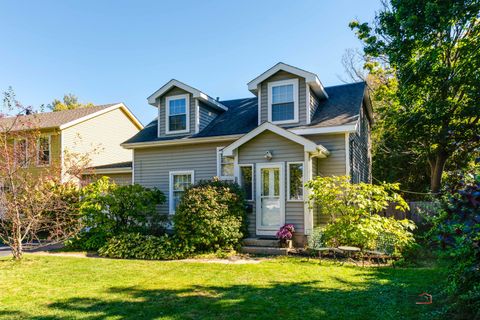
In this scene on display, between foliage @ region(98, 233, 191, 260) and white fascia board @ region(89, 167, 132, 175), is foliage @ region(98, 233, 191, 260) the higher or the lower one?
the lower one

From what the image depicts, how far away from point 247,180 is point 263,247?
7.44ft

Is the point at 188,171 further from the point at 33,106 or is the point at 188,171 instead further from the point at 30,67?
the point at 30,67

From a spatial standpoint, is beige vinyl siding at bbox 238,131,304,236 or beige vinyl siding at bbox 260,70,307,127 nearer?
beige vinyl siding at bbox 238,131,304,236

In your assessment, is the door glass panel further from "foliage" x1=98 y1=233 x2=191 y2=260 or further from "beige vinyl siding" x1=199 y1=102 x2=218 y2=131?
"beige vinyl siding" x1=199 y1=102 x2=218 y2=131

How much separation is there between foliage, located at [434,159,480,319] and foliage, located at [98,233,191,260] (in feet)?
21.4

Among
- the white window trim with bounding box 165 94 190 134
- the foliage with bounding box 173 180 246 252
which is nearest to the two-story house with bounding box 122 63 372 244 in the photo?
the white window trim with bounding box 165 94 190 134

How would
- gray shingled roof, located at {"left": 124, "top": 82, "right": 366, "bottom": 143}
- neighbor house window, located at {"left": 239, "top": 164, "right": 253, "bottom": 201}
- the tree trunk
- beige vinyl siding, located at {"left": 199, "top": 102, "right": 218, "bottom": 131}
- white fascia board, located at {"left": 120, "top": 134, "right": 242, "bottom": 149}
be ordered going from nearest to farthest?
neighbor house window, located at {"left": 239, "top": 164, "right": 253, "bottom": 201} < gray shingled roof, located at {"left": 124, "top": 82, "right": 366, "bottom": 143} < white fascia board, located at {"left": 120, "top": 134, "right": 242, "bottom": 149} < beige vinyl siding, located at {"left": 199, "top": 102, "right": 218, "bottom": 131} < the tree trunk

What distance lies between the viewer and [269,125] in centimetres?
1028

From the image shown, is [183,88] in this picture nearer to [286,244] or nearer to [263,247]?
[263,247]

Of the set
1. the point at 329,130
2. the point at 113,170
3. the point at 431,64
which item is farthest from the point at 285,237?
the point at 113,170

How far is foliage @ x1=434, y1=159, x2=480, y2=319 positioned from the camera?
2533mm

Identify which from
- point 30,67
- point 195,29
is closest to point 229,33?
point 195,29

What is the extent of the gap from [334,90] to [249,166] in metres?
5.50

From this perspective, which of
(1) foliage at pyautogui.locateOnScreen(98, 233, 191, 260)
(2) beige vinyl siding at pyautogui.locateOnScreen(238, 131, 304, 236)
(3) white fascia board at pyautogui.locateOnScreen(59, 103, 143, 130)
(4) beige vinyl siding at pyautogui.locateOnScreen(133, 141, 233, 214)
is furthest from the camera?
(3) white fascia board at pyautogui.locateOnScreen(59, 103, 143, 130)
